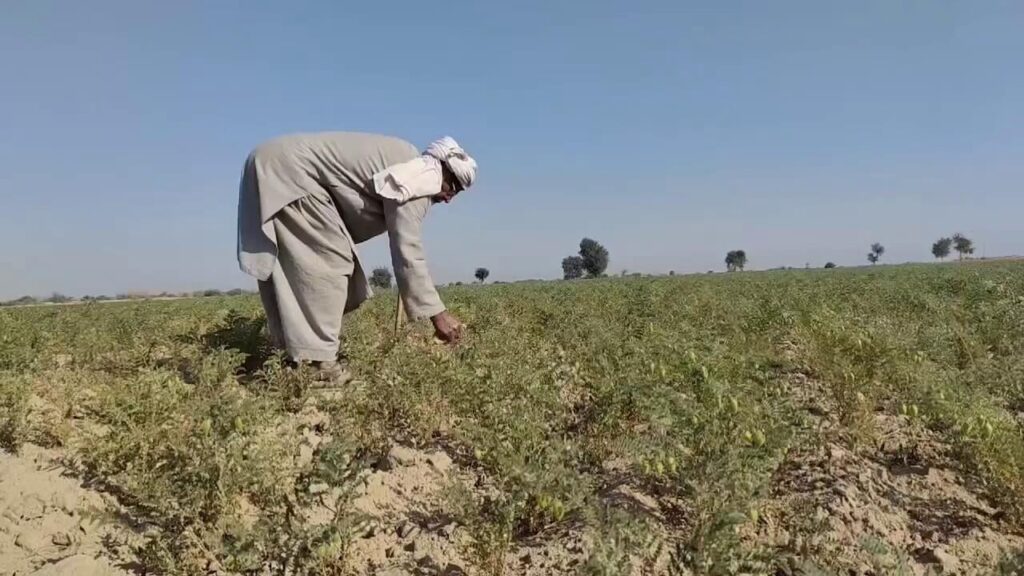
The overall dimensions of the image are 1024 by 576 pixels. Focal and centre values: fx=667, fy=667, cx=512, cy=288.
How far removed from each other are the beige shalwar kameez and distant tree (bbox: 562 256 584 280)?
9917cm

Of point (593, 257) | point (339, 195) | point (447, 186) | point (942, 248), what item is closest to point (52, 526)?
point (339, 195)

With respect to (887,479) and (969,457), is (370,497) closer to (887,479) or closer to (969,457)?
(887,479)

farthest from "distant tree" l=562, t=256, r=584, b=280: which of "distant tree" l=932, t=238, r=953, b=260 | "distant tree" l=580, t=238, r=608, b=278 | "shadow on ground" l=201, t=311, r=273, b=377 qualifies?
"shadow on ground" l=201, t=311, r=273, b=377

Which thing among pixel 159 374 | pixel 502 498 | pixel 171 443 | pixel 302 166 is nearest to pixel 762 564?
pixel 502 498

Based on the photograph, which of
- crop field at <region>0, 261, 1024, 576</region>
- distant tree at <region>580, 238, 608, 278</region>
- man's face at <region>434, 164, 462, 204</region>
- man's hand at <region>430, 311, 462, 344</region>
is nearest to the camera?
crop field at <region>0, 261, 1024, 576</region>

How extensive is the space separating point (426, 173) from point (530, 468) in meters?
2.17

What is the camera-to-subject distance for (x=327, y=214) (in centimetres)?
412

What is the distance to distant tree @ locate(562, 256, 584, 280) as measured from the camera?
340ft

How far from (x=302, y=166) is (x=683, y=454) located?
2.85m

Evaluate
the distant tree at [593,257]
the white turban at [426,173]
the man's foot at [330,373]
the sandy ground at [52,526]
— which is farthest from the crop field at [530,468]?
the distant tree at [593,257]

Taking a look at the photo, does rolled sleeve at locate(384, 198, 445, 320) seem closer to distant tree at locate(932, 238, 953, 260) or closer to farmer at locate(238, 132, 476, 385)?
farmer at locate(238, 132, 476, 385)

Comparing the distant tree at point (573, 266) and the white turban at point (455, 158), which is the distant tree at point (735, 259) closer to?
the distant tree at point (573, 266)

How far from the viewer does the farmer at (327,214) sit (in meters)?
3.95

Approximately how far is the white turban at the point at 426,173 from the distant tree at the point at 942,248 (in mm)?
131430
